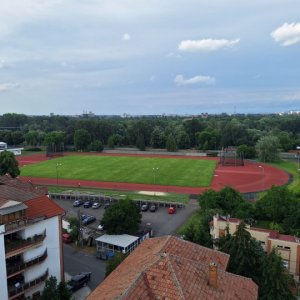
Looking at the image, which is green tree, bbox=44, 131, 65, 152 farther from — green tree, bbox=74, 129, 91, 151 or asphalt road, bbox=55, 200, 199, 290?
asphalt road, bbox=55, 200, 199, 290

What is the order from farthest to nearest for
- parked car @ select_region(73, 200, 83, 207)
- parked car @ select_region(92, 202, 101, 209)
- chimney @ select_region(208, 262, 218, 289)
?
1. parked car @ select_region(73, 200, 83, 207)
2. parked car @ select_region(92, 202, 101, 209)
3. chimney @ select_region(208, 262, 218, 289)

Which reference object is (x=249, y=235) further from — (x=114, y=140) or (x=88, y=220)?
(x=114, y=140)

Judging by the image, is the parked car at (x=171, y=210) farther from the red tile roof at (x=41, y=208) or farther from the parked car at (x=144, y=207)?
the red tile roof at (x=41, y=208)

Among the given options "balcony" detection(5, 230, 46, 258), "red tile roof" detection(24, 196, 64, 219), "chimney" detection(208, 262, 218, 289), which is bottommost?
"balcony" detection(5, 230, 46, 258)

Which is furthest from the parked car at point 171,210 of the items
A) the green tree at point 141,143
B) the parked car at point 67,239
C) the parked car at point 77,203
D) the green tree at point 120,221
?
the green tree at point 141,143

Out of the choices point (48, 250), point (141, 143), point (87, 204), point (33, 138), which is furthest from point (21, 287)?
point (33, 138)

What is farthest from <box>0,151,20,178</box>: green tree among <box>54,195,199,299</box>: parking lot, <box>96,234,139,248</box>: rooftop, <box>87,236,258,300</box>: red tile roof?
<box>87,236,258,300</box>: red tile roof
